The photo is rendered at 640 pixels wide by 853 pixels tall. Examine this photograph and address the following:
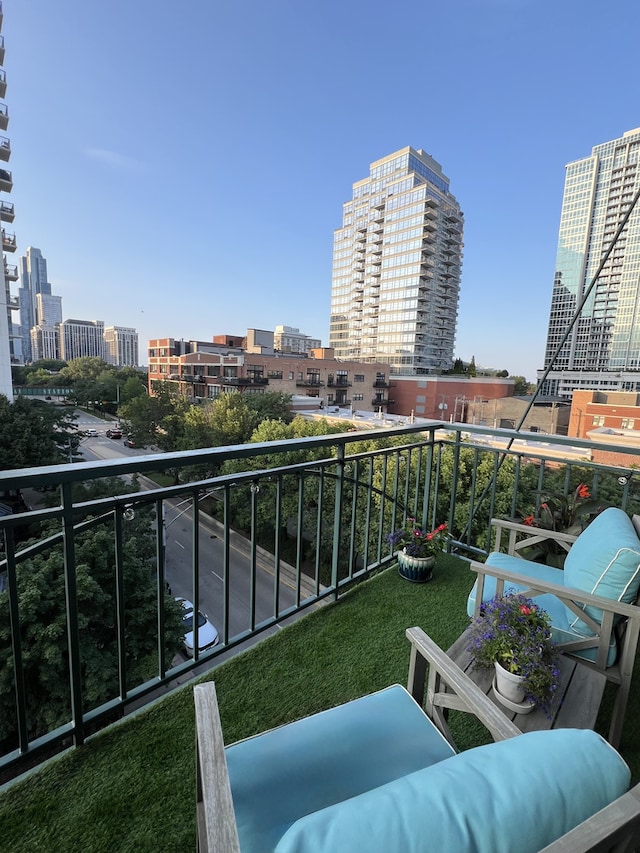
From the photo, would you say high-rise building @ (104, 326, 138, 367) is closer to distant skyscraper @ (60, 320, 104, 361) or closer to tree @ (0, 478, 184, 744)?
distant skyscraper @ (60, 320, 104, 361)

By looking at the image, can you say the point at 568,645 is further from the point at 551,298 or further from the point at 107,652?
the point at 551,298

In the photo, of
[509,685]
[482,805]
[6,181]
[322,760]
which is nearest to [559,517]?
[509,685]

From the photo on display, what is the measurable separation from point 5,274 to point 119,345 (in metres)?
67.2

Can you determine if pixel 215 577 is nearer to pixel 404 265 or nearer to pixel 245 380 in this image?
pixel 245 380

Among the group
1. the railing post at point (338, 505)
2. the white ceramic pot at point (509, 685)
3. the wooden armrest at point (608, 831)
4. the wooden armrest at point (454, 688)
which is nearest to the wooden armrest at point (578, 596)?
the white ceramic pot at point (509, 685)

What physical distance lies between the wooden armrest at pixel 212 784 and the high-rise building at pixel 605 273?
38168mm

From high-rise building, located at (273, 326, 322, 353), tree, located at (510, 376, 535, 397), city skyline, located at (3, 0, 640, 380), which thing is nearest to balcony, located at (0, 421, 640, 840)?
city skyline, located at (3, 0, 640, 380)

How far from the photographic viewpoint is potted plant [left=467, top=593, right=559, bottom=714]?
1349 mm

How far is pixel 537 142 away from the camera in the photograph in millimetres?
9109

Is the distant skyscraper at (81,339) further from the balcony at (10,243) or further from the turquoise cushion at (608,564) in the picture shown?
the turquoise cushion at (608,564)

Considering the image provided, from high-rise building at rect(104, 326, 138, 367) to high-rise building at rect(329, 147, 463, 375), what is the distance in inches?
2122

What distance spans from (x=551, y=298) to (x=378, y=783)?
4735cm

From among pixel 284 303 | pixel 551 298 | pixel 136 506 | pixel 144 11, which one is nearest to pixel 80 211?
pixel 144 11

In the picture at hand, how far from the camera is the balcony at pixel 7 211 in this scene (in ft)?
82.8
